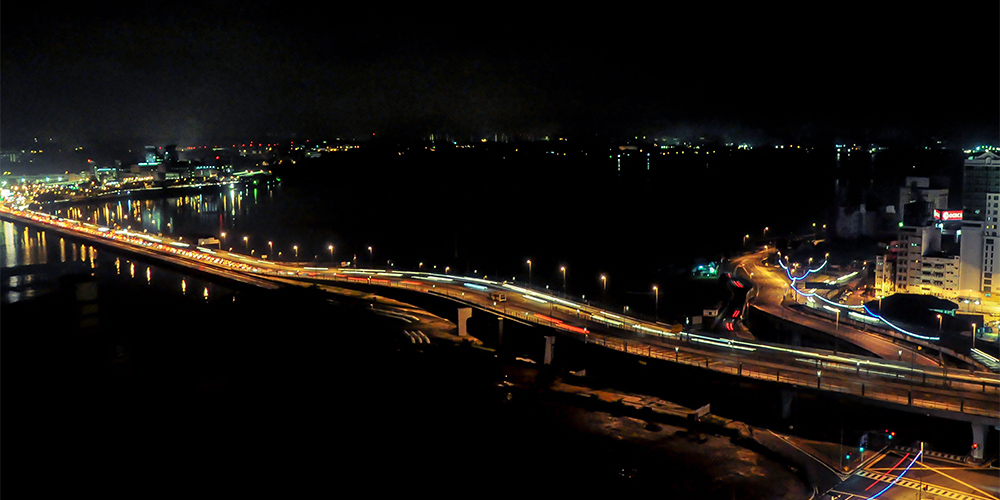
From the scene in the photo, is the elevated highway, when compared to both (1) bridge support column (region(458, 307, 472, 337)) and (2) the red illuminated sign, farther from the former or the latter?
(2) the red illuminated sign

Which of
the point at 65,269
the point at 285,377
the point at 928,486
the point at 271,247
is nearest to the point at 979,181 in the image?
the point at 928,486

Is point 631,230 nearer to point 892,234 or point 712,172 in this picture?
point 892,234

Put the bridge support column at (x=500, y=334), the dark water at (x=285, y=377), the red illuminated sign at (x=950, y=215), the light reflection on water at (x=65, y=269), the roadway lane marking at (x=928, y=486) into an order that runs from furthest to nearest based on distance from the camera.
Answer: the light reflection on water at (x=65, y=269), the red illuminated sign at (x=950, y=215), the bridge support column at (x=500, y=334), the dark water at (x=285, y=377), the roadway lane marking at (x=928, y=486)

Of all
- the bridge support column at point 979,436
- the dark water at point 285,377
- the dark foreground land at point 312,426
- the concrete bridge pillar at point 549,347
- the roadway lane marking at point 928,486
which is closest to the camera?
the roadway lane marking at point 928,486

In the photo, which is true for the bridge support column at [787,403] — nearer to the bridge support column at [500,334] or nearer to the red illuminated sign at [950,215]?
the bridge support column at [500,334]

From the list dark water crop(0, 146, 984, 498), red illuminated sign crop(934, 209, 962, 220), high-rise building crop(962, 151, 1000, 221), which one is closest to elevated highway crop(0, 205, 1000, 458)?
dark water crop(0, 146, 984, 498)

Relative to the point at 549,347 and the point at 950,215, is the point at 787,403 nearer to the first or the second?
the point at 549,347

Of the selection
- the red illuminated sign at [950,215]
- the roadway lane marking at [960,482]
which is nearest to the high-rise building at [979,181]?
the red illuminated sign at [950,215]
